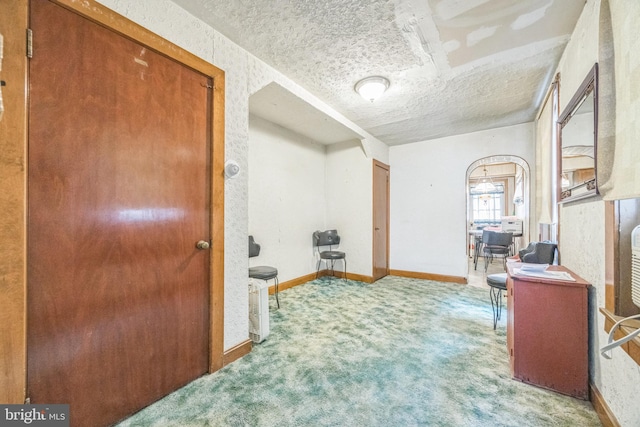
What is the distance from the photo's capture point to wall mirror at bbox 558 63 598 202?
4.79ft

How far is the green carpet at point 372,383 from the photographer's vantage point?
1.35m

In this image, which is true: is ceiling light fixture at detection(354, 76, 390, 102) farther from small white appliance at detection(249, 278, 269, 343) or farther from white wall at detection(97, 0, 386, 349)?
small white appliance at detection(249, 278, 269, 343)

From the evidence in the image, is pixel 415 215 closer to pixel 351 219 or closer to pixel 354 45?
pixel 351 219

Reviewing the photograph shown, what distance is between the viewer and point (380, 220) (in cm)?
444

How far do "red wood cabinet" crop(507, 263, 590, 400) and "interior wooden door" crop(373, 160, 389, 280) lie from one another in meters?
2.55

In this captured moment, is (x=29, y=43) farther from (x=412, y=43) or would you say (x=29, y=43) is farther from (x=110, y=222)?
(x=412, y=43)

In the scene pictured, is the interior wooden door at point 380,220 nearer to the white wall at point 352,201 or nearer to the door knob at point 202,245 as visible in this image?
the white wall at point 352,201

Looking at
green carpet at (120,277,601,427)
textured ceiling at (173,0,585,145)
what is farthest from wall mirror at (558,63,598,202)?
green carpet at (120,277,601,427)

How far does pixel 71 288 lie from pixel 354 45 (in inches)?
94.0

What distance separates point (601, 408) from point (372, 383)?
1.19m

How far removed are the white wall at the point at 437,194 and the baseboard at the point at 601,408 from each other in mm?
2747

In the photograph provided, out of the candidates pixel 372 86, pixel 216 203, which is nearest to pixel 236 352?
pixel 216 203

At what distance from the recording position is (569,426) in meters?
1.29

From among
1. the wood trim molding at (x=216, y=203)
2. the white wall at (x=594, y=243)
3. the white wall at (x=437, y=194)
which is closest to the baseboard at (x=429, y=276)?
the white wall at (x=437, y=194)
